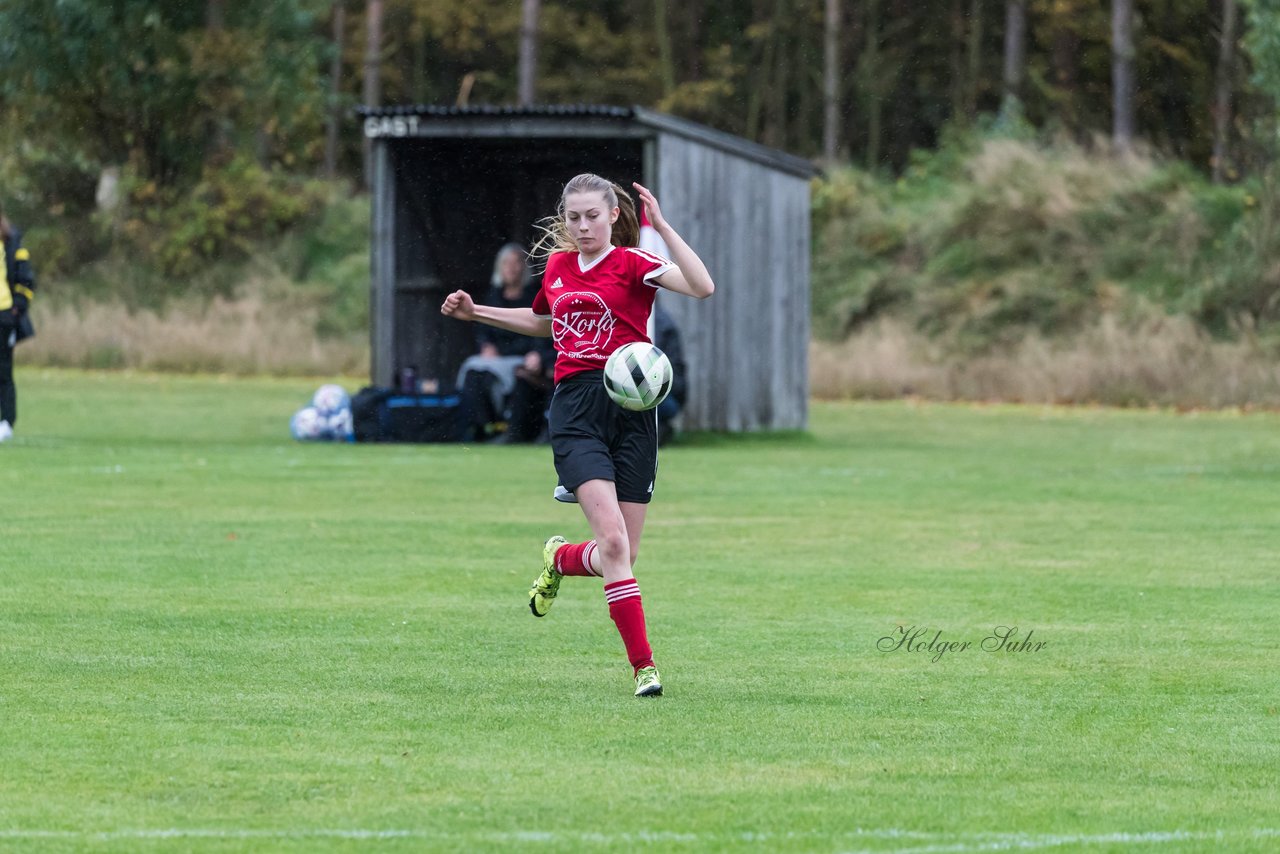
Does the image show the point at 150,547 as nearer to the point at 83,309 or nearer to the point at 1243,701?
the point at 1243,701

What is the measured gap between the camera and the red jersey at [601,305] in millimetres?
8109

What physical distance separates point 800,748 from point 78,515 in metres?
8.11

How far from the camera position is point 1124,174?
38156 millimetres

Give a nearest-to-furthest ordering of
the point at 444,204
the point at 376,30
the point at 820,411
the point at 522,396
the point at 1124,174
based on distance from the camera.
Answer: the point at 522,396 < the point at 444,204 < the point at 820,411 < the point at 1124,174 < the point at 376,30

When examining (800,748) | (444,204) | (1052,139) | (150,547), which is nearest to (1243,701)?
(800,748)

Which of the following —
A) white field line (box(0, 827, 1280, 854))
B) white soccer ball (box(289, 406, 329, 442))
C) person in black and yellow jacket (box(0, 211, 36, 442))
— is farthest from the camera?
white soccer ball (box(289, 406, 329, 442))

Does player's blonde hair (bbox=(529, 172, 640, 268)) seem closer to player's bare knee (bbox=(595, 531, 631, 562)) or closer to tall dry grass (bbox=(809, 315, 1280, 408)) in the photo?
player's bare knee (bbox=(595, 531, 631, 562))

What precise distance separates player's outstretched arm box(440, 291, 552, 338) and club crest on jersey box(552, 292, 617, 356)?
1.21ft

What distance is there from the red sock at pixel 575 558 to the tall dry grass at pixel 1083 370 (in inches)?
908

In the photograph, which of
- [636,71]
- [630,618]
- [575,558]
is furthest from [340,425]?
[636,71]

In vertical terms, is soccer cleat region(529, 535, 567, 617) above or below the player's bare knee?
below

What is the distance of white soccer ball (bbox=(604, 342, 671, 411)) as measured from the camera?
7.88m

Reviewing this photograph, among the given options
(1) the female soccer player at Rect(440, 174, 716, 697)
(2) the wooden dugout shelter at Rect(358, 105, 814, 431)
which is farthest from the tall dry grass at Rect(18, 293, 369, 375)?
(1) the female soccer player at Rect(440, 174, 716, 697)

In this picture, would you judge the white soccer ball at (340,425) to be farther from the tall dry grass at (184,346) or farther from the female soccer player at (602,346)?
the tall dry grass at (184,346)
